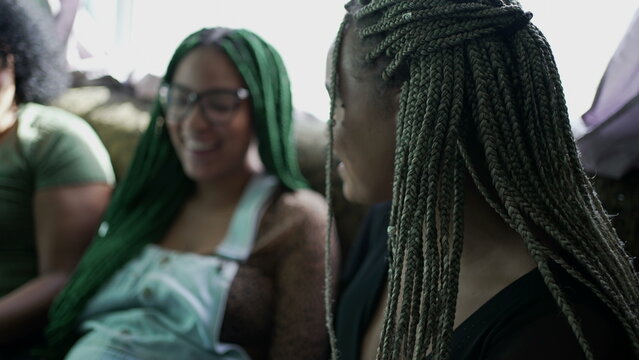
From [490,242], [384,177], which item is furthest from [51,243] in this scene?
[490,242]

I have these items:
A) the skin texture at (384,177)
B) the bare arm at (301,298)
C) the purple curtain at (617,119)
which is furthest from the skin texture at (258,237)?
the purple curtain at (617,119)

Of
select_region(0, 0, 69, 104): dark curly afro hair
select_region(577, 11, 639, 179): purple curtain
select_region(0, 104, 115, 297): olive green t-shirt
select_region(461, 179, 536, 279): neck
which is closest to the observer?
select_region(461, 179, 536, 279): neck

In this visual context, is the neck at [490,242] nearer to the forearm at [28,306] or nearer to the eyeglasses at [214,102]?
the eyeglasses at [214,102]

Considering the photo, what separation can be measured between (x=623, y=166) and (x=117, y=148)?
128cm

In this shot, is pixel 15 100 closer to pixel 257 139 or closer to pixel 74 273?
pixel 74 273

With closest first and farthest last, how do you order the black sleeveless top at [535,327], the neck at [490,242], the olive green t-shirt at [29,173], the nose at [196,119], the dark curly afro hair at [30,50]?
the black sleeveless top at [535,327], the neck at [490,242], the nose at [196,119], the olive green t-shirt at [29,173], the dark curly afro hair at [30,50]

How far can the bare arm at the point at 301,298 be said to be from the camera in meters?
1.42

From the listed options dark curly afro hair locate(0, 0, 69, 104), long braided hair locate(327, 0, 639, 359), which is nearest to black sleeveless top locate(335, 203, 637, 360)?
long braided hair locate(327, 0, 639, 359)

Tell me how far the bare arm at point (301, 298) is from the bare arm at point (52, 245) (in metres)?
0.52

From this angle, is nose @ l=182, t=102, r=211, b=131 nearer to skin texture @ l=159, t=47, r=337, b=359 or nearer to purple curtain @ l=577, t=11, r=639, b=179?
skin texture @ l=159, t=47, r=337, b=359

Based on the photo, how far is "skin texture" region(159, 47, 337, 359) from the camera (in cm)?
143

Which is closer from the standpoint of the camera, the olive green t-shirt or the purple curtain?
the purple curtain

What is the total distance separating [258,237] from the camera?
4.94 feet

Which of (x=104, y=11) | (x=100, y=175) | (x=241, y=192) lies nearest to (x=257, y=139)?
(x=241, y=192)
